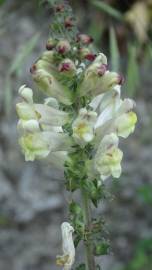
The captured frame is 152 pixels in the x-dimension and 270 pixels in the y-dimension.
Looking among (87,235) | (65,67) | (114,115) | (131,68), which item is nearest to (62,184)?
(131,68)

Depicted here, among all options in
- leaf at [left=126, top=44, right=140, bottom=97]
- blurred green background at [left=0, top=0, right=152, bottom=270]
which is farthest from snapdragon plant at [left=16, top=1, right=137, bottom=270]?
blurred green background at [left=0, top=0, right=152, bottom=270]

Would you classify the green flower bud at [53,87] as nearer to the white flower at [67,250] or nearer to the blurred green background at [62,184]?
the white flower at [67,250]

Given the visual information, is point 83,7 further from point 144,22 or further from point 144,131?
point 144,131

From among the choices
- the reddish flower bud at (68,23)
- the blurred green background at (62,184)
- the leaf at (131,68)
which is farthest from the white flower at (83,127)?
the blurred green background at (62,184)

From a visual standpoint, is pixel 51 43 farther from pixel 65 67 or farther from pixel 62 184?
pixel 62 184

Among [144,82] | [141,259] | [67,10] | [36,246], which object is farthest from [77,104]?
[144,82]
